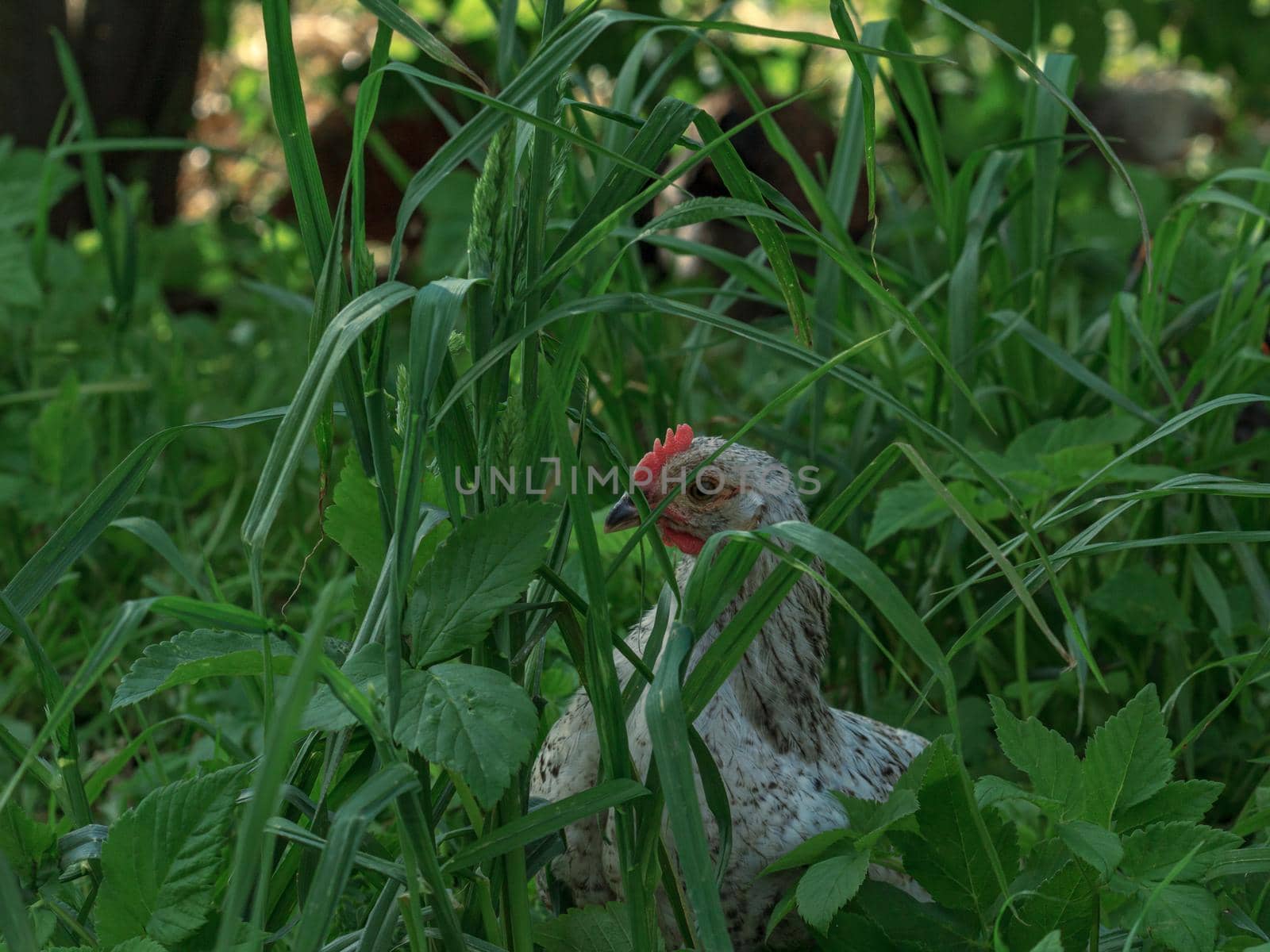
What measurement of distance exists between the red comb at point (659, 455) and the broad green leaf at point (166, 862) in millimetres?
724

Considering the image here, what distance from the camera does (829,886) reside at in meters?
1.27

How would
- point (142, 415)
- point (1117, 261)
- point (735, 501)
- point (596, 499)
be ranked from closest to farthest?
point (735, 501) → point (596, 499) → point (142, 415) → point (1117, 261)

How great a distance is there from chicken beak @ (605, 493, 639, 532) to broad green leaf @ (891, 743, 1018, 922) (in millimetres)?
642

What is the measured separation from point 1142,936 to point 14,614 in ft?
3.86

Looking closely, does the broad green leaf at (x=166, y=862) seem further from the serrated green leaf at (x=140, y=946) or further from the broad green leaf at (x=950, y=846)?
the broad green leaf at (x=950, y=846)

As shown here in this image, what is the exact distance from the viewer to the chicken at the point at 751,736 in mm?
1521

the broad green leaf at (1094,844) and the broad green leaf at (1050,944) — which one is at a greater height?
the broad green leaf at (1094,844)

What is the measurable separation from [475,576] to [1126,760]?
701 millimetres

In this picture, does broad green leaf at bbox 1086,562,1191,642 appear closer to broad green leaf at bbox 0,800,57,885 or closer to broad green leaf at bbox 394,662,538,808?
broad green leaf at bbox 394,662,538,808

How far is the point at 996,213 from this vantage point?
93.4 inches

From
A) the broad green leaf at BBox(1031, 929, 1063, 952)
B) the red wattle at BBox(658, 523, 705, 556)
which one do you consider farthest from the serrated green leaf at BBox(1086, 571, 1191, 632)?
the broad green leaf at BBox(1031, 929, 1063, 952)

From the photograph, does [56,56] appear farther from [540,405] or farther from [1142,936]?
[1142,936]

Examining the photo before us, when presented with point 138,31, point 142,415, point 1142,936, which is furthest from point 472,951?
point 138,31

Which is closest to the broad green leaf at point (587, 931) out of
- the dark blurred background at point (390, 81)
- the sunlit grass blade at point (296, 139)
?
the sunlit grass blade at point (296, 139)
